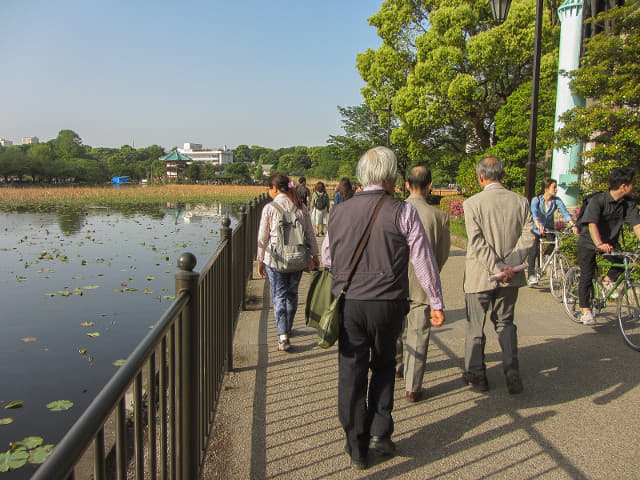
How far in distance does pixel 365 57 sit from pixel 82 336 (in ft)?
86.9

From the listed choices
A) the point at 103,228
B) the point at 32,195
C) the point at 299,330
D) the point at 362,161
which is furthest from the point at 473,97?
the point at 32,195

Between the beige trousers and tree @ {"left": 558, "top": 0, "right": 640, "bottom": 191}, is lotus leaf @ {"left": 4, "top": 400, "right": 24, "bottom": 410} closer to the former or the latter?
the beige trousers

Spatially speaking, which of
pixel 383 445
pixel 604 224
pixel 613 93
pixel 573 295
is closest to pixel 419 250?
pixel 383 445

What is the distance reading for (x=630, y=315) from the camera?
522 cm

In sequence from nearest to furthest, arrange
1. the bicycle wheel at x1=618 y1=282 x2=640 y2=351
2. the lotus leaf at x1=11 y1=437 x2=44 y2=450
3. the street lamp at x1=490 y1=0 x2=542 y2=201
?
the lotus leaf at x1=11 y1=437 x2=44 y2=450 < the bicycle wheel at x1=618 y1=282 x2=640 y2=351 < the street lamp at x1=490 y1=0 x2=542 y2=201

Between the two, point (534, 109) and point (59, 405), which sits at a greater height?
point (534, 109)

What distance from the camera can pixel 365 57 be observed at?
2966 centimetres

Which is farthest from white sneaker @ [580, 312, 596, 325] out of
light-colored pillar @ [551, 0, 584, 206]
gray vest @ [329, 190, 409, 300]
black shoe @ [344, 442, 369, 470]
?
light-colored pillar @ [551, 0, 584, 206]

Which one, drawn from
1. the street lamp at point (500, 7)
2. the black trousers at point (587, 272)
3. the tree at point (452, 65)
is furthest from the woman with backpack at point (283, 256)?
the tree at point (452, 65)

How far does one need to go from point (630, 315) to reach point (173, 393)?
479cm

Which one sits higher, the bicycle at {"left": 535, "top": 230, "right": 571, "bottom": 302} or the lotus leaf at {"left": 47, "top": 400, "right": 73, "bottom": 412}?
the bicycle at {"left": 535, "top": 230, "right": 571, "bottom": 302}

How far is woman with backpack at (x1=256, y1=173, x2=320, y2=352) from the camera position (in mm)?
5012

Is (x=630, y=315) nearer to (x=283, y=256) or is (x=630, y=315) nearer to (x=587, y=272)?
(x=587, y=272)

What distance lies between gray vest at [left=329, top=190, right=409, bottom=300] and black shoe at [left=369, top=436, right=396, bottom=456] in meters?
0.90
